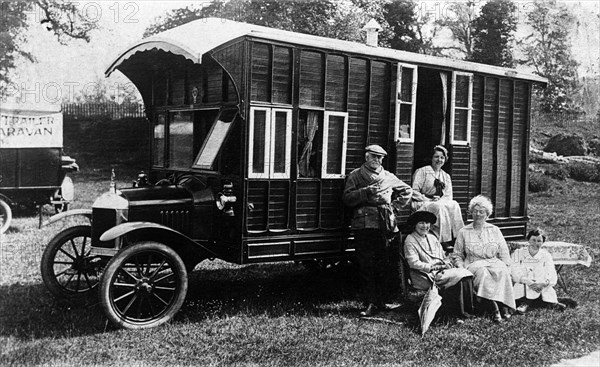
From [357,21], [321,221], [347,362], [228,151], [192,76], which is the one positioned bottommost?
[347,362]

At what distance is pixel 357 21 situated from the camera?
75.0 ft

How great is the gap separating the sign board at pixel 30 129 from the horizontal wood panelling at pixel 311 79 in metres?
8.04

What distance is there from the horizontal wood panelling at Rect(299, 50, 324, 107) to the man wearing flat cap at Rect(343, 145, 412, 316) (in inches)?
35.0

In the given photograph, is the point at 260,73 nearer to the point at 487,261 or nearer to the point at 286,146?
the point at 286,146

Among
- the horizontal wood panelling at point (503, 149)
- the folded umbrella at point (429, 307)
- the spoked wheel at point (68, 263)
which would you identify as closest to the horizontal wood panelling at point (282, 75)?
the folded umbrella at point (429, 307)

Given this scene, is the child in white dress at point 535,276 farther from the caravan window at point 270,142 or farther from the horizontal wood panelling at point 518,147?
the caravan window at point 270,142

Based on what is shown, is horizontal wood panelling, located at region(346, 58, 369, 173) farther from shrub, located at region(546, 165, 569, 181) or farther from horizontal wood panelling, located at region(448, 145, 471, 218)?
shrub, located at region(546, 165, 569, 181)

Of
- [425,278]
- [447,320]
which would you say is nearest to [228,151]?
[425,278]

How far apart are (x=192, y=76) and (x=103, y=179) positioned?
14.1 metres

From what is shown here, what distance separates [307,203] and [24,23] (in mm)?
9129

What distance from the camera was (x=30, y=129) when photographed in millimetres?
12508

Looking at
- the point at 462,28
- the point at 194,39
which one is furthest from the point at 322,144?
the point at 462,28

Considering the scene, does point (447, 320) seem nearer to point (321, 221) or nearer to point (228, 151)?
point (321, 221)

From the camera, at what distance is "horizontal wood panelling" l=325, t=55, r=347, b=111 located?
278 inches
